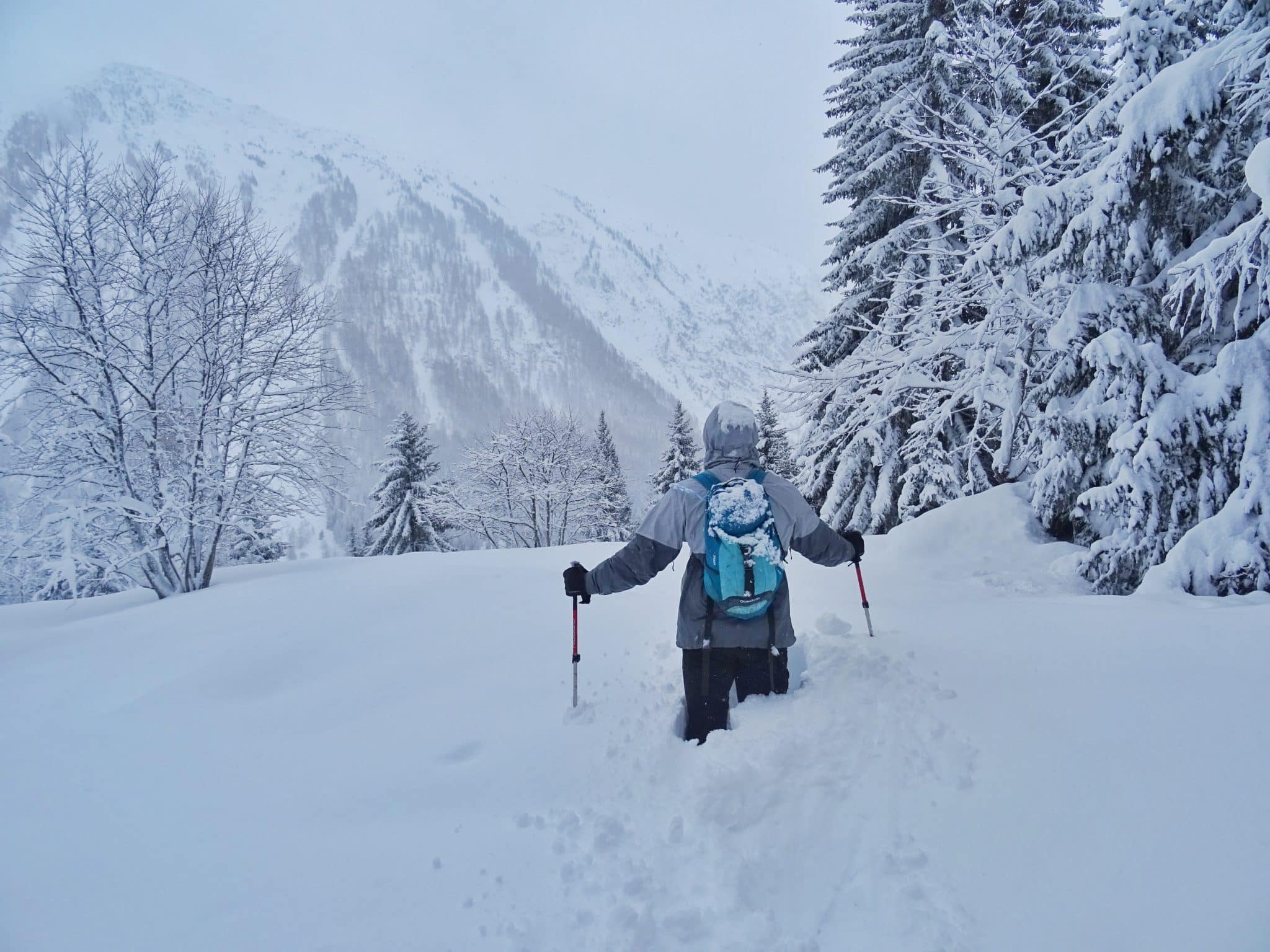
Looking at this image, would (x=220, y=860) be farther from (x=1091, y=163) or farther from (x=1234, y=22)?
(x=1234, y=22)

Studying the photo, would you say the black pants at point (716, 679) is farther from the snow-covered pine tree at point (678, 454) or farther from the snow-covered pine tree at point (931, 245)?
the snow-covered pine tree at point (678, 454)

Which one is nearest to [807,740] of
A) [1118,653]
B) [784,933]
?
[784,933]

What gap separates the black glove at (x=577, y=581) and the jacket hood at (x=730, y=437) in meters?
1.06

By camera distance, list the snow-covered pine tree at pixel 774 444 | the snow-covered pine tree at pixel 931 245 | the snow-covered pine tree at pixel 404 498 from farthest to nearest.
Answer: the snow-covered pine tree at pixel 774 444
the snow-covered pine tree at pixel 404 498
the snow-covered pine tree at pixel 931 245

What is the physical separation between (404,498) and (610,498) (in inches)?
484

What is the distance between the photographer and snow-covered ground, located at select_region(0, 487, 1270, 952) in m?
2.06

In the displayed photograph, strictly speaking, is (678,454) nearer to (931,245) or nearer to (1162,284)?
(931,245)

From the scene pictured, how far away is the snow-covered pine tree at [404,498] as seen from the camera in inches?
1018

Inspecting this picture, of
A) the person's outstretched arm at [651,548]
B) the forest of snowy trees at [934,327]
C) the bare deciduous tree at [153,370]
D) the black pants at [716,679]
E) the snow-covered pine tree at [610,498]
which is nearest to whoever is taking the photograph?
the person's outstretched arm at [651,548]

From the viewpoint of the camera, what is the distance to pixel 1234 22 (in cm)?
455

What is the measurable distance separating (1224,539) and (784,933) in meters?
4.30

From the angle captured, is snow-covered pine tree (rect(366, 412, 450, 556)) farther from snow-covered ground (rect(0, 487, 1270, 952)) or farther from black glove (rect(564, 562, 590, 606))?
black glove (rect(564, 562, 590, 606))

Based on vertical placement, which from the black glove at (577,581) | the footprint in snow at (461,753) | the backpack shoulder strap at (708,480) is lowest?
the footprint in snow at (461,753)

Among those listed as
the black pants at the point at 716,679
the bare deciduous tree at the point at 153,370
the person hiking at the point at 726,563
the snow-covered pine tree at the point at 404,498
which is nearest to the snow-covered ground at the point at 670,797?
the black pants at the point at 716,679
